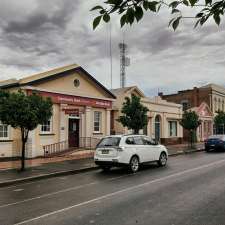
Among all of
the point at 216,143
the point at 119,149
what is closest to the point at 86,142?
the point at 119,149

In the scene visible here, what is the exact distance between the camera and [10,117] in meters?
13.6

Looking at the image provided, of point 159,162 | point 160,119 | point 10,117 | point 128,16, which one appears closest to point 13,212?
point 128,16

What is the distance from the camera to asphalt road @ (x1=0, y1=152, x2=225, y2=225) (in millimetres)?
6383

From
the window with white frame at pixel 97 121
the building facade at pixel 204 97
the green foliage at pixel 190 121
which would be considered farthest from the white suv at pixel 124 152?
the building facade at pixel 204 97

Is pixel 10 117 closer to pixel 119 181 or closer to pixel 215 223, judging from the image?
pixel 119 181

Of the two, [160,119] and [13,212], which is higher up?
[160,119]

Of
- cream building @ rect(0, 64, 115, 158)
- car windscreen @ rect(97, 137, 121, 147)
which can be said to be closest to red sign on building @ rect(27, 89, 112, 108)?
cream building @ rect(0, 64, 115, 158)

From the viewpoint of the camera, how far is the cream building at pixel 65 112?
747 inches

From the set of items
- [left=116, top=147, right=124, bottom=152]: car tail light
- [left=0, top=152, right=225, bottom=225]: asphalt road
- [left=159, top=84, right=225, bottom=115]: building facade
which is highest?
[left=159, top=84, right=225, bottom=115]: building facade

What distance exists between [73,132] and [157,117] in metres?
12.5

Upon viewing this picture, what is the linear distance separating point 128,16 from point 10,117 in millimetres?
11768

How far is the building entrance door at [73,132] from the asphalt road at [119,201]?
1012 cm

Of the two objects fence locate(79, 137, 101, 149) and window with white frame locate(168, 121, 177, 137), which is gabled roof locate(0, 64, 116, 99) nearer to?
fence locate(79, 137, 101, 149)

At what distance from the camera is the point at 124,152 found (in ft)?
45.1
